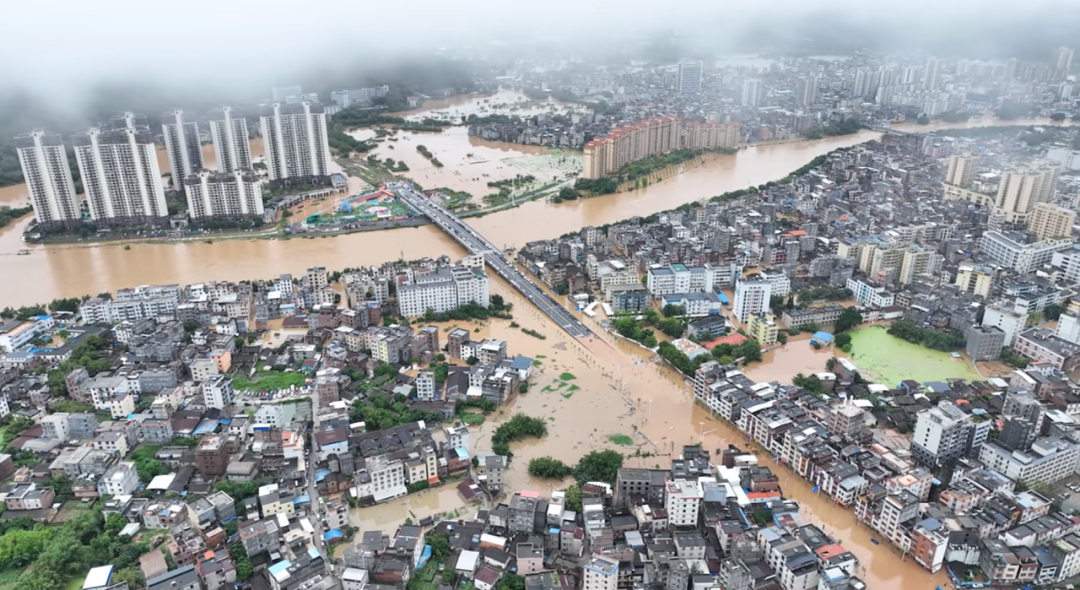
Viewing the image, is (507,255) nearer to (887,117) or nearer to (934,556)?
(934,556)

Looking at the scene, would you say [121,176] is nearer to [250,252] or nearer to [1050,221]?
[250,252]

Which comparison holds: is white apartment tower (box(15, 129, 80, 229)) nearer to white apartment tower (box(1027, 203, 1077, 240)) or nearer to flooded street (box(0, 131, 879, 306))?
flooded street (box(0, 131, 879, 306))

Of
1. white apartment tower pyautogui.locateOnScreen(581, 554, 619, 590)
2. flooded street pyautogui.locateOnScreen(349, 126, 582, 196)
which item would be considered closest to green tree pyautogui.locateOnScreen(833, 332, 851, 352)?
white apartment tower pyautogui.locateOnScreen(581, 554, 619, 590)

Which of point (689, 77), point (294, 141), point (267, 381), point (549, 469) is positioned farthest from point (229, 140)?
point (689, 77)

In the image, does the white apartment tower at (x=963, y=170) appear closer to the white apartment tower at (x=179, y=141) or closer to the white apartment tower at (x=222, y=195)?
the white apartment tower at (x=222, y=195)

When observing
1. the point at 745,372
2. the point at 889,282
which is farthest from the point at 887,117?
the point at 745,372

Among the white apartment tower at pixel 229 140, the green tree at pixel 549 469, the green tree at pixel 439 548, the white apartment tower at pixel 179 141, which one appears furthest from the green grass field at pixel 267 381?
the white apartment tower at pixel 179 141
